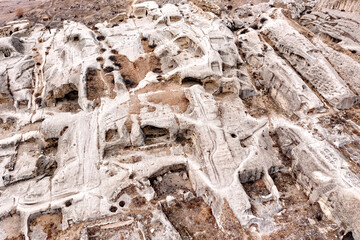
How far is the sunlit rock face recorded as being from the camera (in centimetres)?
1423

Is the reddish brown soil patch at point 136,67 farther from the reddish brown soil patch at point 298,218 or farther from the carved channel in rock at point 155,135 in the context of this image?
the reddish brown soil patch at point 298,218

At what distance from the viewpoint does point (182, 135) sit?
18.9m

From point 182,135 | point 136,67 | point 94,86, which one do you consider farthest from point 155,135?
point 136,67

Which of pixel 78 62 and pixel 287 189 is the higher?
pixel 78 62

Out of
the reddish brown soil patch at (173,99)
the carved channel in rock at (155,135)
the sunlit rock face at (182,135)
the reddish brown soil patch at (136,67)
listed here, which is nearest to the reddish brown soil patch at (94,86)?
the sunlit rock face at (182,135)

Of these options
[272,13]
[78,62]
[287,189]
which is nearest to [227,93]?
[287,189]

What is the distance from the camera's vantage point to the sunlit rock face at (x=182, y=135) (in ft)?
46.7

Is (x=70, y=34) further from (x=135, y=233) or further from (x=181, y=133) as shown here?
(x=135, y=233)

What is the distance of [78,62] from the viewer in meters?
24.6

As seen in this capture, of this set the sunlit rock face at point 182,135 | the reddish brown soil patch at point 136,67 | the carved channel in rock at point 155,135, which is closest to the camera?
the sunlit rock face at point 182,135

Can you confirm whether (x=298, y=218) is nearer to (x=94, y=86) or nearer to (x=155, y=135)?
(x=155, y=135)

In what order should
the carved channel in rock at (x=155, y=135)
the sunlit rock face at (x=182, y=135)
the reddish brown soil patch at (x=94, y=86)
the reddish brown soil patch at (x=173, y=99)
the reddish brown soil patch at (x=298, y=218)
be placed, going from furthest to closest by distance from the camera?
the reddish brown soil patch at (x=94, y=86) < the reddish brown soil patch at (x=173, y=99) < the carved channel in rock at (x=155, y=135) < the sunlit rock face at (x=182, y=135) < the reddish brown soil patch at (x=298, y=218)

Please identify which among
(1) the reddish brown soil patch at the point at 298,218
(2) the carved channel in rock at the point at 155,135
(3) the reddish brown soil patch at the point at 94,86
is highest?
(3) the reddish brown soil patch at the point at 94,86

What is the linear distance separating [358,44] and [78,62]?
30677 mm
